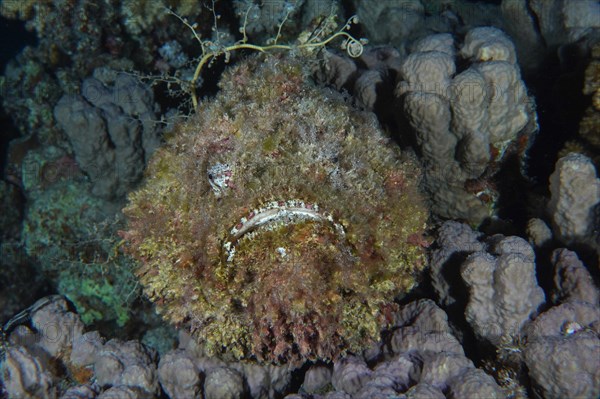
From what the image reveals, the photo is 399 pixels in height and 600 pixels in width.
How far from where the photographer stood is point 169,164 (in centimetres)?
344

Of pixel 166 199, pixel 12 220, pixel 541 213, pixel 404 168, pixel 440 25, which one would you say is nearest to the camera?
pixel 166 199

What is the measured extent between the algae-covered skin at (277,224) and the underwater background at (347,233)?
15 mm

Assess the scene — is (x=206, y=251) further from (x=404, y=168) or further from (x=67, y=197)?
(x=67, y=197)

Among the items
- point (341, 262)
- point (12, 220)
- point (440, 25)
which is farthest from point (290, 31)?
point (12, 220)

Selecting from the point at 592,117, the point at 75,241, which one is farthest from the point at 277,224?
the point at 75,241

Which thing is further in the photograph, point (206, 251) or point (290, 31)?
point (290, 31)

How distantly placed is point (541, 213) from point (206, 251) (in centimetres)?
331

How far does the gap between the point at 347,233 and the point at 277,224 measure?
487mm

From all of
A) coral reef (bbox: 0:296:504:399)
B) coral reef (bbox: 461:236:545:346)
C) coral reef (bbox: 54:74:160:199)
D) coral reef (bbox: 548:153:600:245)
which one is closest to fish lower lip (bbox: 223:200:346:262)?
coral reef (bbox: 0:296:504:399)

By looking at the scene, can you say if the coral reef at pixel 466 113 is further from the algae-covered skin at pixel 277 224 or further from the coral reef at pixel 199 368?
the coral reef at pixel 199 368

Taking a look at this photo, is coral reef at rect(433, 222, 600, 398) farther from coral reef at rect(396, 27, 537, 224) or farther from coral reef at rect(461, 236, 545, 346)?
coral reef at rect(396, 27, 537, 224)

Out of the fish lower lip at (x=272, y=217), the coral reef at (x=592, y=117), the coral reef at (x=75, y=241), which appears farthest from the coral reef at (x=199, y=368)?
the coral reef at (x=592, y=117)

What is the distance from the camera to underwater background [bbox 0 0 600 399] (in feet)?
9.29

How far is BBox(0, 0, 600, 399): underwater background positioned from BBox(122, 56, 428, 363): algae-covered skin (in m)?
0.02
